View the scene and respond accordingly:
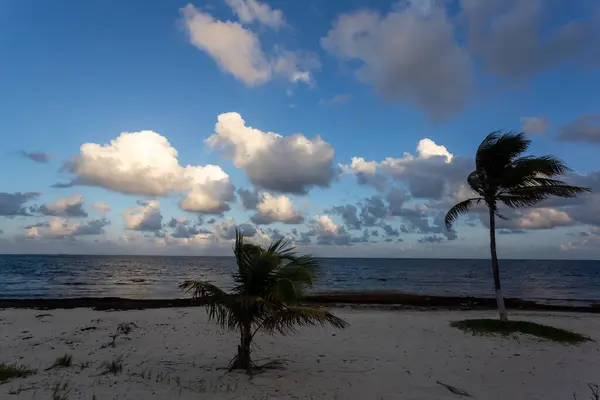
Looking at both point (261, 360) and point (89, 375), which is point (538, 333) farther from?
point (89, 375)

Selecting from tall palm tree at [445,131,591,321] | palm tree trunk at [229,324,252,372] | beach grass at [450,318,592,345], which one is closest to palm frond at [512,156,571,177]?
tall palm tree at [445,131,591,321]

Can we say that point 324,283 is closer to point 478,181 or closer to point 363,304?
point 363,304

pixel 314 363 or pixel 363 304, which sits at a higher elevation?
pixel 314 363

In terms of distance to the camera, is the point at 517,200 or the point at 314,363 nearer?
the point at 314,363

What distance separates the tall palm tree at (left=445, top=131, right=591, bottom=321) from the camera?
15.4m

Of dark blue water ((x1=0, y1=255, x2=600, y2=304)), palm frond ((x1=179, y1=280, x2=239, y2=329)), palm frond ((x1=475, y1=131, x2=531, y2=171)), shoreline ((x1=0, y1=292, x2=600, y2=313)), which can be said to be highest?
palm frond ((x1=475, y1=131, x2=531, y2=171))

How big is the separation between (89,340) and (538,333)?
51.8ft

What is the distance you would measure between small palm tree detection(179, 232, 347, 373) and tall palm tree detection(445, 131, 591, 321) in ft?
32.8

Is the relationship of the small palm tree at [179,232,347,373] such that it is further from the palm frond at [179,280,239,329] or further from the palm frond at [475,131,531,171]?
the palm frond at [475,131,531,171]

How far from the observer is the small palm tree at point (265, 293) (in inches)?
344

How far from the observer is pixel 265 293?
9.05 metres

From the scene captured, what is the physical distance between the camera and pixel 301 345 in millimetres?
12789

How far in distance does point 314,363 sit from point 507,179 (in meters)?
10.7

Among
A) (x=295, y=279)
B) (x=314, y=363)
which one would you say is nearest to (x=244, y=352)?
(x=295, y=279)
